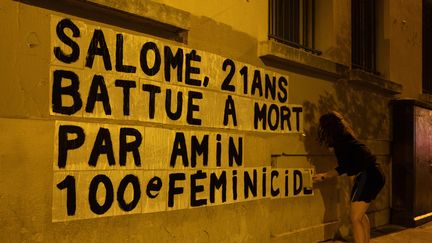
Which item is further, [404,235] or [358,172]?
[404,235]

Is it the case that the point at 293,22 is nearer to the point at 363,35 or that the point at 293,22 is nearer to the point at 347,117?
the point at 347,117

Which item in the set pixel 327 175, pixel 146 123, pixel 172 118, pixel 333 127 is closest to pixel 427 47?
pixel 333 127

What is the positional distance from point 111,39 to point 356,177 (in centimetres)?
301

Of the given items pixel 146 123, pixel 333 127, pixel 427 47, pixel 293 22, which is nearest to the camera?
pixel 146 123

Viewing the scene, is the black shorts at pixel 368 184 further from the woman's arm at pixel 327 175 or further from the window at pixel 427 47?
the window at pixel 427 47

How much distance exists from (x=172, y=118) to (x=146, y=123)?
30 cm

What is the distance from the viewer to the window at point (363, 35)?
801 centimetres

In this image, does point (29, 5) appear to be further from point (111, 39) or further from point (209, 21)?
point (209, 21)

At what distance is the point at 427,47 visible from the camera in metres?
10.9

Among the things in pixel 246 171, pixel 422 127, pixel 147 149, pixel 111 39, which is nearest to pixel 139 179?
pixel 147 149

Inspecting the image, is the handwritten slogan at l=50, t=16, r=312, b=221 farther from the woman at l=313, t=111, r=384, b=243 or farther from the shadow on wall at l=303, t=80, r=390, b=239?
Answer: the shadow on wall at l=303, t=80, r=390, b=239

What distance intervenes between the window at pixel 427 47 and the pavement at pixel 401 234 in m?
3.73

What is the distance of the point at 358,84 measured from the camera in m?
7.50

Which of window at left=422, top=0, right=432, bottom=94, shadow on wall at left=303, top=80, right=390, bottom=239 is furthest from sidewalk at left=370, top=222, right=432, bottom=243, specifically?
window at left=422, top=0, right=432, bottom=94
